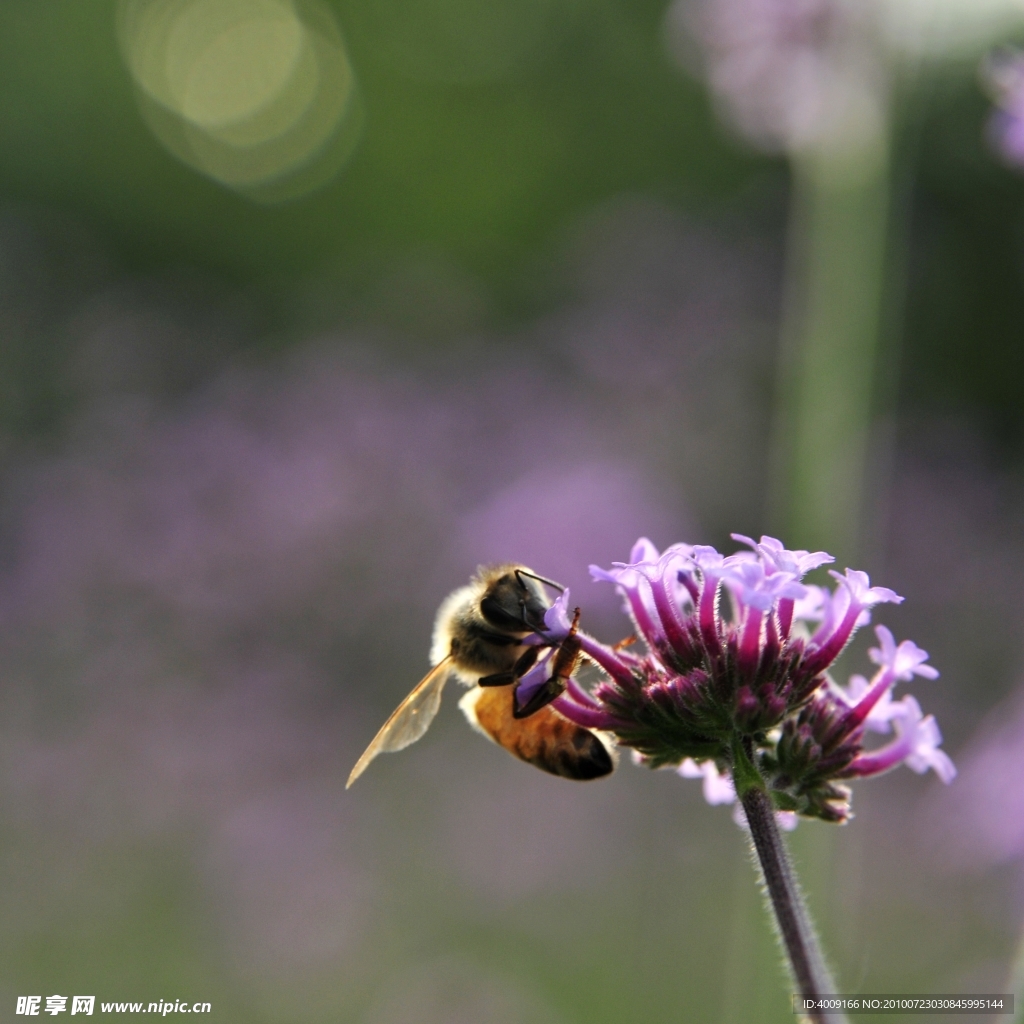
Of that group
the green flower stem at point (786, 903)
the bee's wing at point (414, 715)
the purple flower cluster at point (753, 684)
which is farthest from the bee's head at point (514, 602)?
the green flower stem at point (786, 903)

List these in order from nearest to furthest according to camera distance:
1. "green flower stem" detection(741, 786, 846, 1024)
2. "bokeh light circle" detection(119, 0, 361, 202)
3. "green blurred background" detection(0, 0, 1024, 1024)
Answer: "green flower stem" detection(741, 786, 846, 1024) < "green blurred background" detection(0, 0, 1024, 1024) < "bokeh light circle" detection(119, 0, 361, 202)

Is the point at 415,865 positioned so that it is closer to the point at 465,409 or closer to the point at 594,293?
the point at 465,409

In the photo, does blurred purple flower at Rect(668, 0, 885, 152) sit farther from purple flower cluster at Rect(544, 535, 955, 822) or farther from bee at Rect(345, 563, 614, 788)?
purple flower cluster at Rect(544, 535, 955, 822)

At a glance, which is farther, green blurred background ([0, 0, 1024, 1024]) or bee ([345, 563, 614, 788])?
green blurred background ([0, 0, 1024, 1024])

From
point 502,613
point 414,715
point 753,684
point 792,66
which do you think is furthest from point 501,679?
point 792,66

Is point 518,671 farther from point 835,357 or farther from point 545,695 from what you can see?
point 835,357

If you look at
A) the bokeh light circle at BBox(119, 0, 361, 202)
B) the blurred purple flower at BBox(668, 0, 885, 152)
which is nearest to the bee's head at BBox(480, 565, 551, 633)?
the blurred purple flower at BBox(668, 0, 885, 152)

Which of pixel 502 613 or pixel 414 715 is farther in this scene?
pixel 414 715
